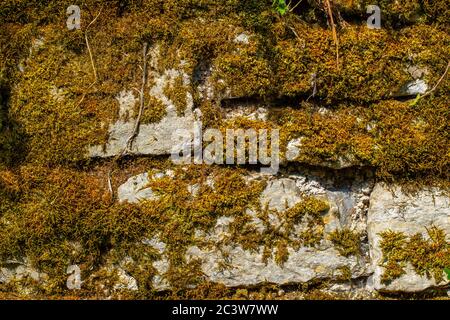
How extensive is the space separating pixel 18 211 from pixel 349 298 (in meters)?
1.73

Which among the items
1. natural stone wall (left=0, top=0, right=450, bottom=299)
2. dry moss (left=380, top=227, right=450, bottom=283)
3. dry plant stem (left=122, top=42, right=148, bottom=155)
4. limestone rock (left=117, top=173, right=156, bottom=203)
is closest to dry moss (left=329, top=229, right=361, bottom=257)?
natural stone wall (left=0, top=0, right=450, bottom=299)

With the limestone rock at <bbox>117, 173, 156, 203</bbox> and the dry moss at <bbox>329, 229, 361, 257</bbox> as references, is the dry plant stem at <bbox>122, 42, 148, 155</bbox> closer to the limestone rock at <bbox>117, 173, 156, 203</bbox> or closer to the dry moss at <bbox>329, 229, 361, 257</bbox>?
the limestone rock at <bbox>117, 173, 156, 203</bbox>

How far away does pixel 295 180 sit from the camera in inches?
102

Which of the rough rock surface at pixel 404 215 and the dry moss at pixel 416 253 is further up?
the rough rock surface at pixel 404 215

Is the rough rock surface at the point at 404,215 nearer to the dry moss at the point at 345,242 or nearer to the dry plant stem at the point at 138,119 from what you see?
the dry moss at the point at 345,242

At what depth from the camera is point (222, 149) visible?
2.57m

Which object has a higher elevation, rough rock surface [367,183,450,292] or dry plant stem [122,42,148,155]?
dry plant stem [122,42,148,155]

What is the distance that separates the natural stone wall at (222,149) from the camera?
2.51 metres

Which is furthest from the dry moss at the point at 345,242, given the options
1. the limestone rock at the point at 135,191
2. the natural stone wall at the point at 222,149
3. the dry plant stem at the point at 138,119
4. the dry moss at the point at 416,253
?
the dry plant stem at the point at 138,119

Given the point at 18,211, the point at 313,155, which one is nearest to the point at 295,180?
the point at 313,155

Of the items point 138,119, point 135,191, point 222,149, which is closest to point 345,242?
point 222,149

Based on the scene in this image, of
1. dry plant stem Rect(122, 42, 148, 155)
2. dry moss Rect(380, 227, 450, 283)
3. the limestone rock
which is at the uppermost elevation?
dry plant stem Rect(122, 42, 148, 155)

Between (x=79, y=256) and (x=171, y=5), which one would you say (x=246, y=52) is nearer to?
(x=171, y=5)

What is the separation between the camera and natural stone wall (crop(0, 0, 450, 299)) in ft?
8.25
